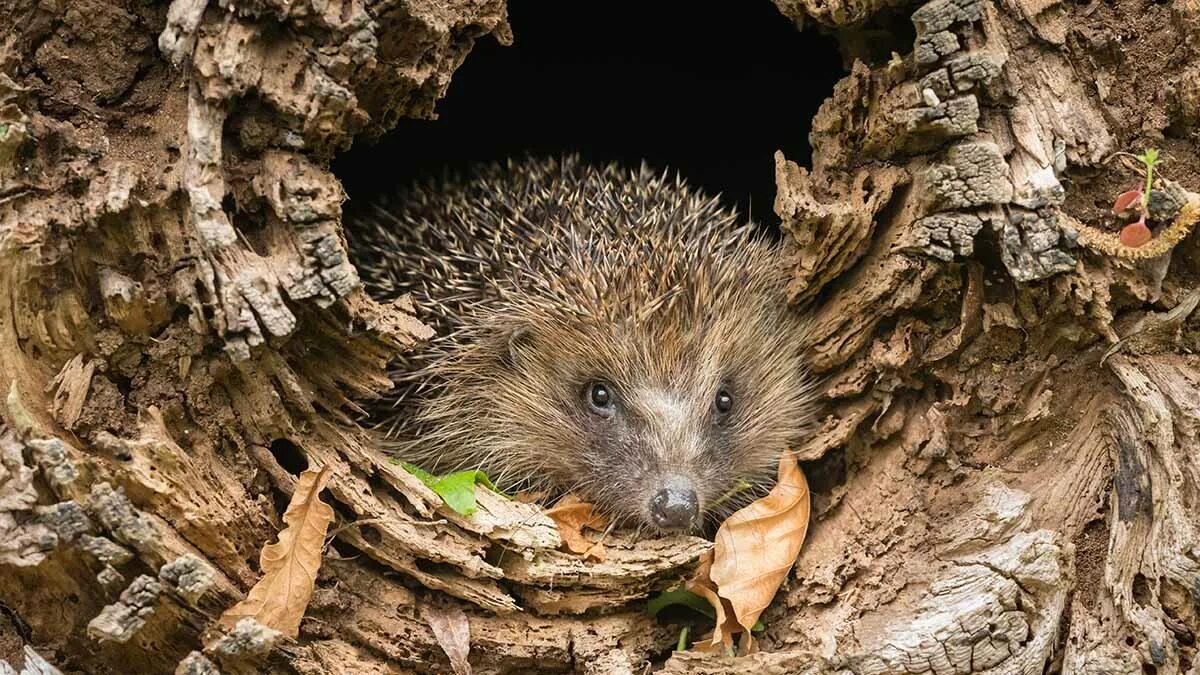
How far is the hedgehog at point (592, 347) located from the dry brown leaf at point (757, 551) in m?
0.28

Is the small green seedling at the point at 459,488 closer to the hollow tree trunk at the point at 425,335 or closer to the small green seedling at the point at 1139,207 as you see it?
the hollow tree trunk at the point at 425,335

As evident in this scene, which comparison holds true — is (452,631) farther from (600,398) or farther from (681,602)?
(600,398)

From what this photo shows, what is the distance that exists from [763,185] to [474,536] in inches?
121

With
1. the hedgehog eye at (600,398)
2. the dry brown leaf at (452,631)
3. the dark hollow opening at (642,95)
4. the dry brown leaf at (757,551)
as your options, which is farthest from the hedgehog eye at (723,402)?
the dark hollow opening at (642,95)

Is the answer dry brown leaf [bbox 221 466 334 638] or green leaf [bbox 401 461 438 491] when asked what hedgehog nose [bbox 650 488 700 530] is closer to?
green leaf [bbox 401 461 438 491]

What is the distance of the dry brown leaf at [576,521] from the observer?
3414 millimetres

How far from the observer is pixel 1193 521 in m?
2.80

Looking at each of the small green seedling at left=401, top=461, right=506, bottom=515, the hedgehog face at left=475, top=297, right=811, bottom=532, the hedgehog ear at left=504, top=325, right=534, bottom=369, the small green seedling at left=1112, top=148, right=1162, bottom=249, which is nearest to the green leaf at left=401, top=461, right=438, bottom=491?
the small green seedling at left=401, top=461, right=506, bottom=515

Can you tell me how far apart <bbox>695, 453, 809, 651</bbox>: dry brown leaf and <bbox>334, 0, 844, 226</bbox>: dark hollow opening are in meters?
2.14

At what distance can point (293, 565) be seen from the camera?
280 centimetres

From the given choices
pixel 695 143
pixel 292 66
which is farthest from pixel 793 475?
pixel 695 143

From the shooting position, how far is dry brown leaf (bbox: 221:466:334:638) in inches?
106

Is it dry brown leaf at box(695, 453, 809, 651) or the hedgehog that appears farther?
the hedgehog

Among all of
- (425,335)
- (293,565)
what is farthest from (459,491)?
(293,565)
